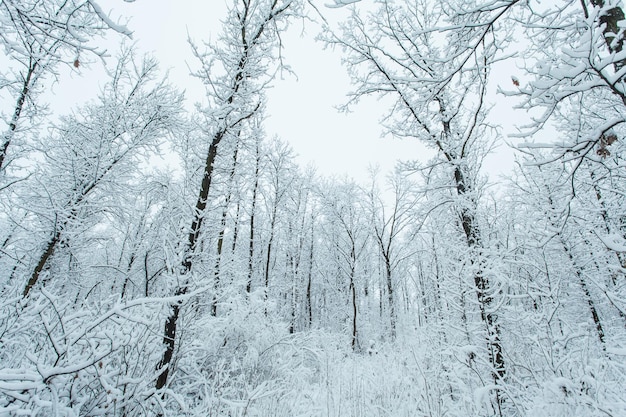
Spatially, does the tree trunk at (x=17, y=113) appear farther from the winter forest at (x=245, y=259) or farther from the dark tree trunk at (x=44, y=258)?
the dark tree trunk at (x=44, y=258)

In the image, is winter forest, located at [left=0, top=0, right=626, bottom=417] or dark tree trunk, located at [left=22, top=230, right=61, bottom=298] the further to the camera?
dark tree trunk, located at [left=22, top=230, right=61, bottom=298]

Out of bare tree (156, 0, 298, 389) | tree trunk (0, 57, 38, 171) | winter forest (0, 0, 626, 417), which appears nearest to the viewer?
winter forest (0, 0, 626, 417)

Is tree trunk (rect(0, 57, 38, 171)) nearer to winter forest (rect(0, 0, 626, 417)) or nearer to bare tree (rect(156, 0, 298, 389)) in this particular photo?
winter forest (rect(0, 0, 626, 417))

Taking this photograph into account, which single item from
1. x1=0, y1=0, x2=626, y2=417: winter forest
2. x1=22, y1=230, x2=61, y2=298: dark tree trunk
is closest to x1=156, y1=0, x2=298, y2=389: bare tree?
x1=0, y1=0, x2=626, y2=417: winter forest

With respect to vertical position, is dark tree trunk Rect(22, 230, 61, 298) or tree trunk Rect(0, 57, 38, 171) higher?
tree trunk Rect(0, 57, 38, 171)

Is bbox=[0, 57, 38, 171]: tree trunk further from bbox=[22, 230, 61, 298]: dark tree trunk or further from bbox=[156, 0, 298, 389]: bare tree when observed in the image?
bbox=[156, 0, 298, 389]: bare tree

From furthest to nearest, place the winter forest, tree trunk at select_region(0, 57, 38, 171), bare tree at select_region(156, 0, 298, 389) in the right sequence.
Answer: tree trunk at select_region(0, 57, 38, 171) < bare tree at select_region(156, 0, 298, 389) < the winter forest

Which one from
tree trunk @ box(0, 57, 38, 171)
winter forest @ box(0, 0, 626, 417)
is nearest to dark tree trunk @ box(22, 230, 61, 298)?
winter forest @ box(0, 0, 626, 417)

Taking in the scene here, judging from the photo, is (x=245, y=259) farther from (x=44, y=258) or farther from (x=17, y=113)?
(x=17, y=113)

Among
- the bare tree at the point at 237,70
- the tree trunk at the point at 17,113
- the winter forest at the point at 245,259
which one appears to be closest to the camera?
the winter forest at the point at 245,259

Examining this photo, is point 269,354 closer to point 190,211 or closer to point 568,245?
point 190,211

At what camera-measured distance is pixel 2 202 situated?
7.38 meters

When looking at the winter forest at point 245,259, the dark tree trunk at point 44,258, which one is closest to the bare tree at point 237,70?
the winter forest at point 245,259

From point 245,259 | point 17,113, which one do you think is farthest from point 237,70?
point 17,113
